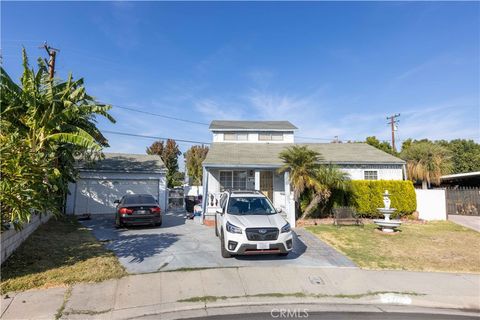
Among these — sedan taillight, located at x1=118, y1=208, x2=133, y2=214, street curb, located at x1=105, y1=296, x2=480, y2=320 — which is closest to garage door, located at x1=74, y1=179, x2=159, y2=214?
sedan taillight, located at x1=118, y1=208, x2=133, y2=214

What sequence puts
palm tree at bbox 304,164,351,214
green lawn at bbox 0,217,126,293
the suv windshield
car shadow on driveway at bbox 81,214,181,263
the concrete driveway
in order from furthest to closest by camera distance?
palm tree at bbox 304,164,351,214
the suv windshield
car shadow on driveway at bbox 81,214,181,263
the concrete driveway
green lawn at bbox 0,217,126,293

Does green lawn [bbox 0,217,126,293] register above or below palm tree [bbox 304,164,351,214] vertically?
below

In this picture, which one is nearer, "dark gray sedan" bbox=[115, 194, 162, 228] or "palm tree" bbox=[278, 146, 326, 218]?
"dark gray sedan" bbox=[115, 194, 162, 228]

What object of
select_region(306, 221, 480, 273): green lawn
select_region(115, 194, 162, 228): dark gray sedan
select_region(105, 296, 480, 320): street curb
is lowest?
select_region(105, 296, 480, 320): street curb

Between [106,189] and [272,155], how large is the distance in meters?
11.3

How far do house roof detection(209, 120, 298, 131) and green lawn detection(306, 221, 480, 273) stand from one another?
11067 millimetres

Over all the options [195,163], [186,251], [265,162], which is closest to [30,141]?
[186,251]

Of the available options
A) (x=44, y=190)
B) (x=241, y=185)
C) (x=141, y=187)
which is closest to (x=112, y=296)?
(x=44, y=190)

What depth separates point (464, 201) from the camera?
1862 cm

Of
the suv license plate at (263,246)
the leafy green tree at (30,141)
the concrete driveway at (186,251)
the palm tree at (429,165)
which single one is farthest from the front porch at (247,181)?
the palm tree at (429,165)

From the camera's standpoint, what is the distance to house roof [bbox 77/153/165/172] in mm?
19320

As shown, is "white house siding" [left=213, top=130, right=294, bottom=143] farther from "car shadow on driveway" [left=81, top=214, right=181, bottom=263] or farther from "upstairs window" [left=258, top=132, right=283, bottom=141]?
"car shadow on driveway" [left=81, top=214, right=181, bottom=263]

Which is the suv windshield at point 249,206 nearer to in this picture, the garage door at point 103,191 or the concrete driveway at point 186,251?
the concrete driveway at point 186,251

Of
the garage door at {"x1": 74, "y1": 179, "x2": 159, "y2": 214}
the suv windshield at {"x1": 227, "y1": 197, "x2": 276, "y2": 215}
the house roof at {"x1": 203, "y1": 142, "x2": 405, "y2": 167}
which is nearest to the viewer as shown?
the suv windshield at {"x1": 227, "y1": 197, "x2": 276, "y2": 215}
